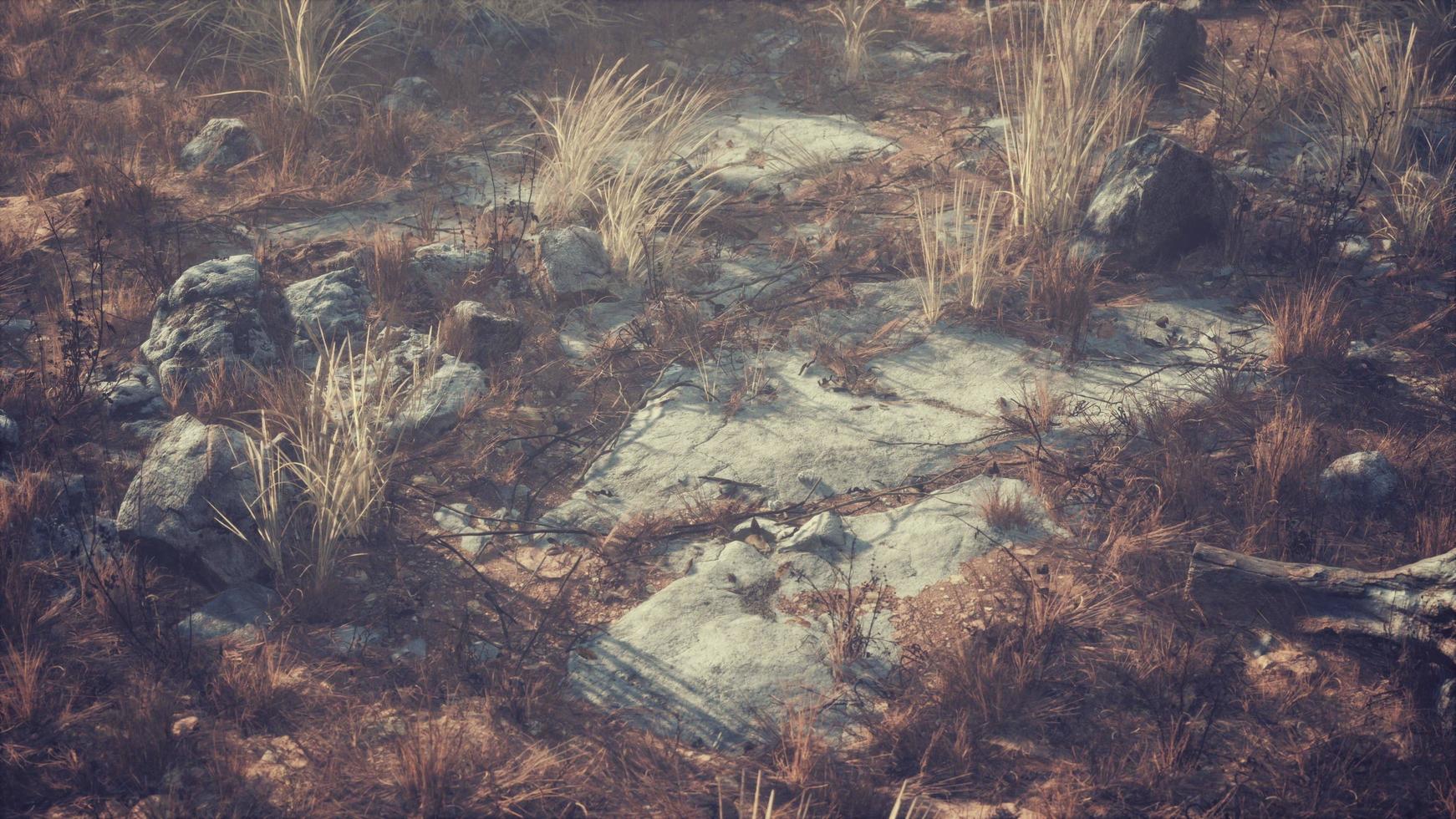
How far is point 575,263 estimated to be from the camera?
4.93 metres

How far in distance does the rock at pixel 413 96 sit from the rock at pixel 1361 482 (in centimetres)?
555

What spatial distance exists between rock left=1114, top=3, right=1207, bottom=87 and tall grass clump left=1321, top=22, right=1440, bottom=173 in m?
0.81

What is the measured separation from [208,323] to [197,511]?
1.22 m

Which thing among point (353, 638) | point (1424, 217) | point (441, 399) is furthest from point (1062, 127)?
point (353, 638)

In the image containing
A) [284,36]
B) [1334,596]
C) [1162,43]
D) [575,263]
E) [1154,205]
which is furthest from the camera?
[1162,43]

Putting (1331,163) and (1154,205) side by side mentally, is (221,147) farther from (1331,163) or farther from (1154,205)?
(1331,163)

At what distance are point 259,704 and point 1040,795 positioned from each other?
2.23 metres

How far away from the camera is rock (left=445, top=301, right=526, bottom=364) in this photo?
4371 millimetres

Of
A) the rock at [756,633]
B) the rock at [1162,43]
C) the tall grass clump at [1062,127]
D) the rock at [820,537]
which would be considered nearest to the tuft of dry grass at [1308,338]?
the tall grass clump at [1062,127]

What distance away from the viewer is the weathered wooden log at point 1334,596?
2.97 m

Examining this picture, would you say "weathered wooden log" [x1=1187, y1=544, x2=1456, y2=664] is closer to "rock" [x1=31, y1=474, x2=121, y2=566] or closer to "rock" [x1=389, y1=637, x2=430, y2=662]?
"rock" [x1=389, y1=637, x2=430, y2=662]

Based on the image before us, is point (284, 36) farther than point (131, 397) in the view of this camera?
Yes

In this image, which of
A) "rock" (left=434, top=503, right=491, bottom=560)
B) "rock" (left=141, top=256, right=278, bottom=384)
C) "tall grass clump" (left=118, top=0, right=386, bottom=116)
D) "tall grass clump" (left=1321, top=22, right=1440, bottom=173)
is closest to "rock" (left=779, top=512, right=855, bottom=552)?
"rock" (left=434, top=503, right=491, bottom=560)

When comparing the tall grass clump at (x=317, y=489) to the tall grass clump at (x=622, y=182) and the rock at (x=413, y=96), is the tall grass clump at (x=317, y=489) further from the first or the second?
the rock at (x=413, y=96)
